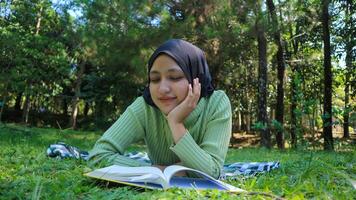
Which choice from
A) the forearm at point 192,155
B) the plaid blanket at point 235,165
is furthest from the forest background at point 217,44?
the forearm at point 192,155

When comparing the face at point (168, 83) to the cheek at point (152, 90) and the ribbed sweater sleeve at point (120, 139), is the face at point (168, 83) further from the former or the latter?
the ribbed sweater sleeve at point (120, 139)

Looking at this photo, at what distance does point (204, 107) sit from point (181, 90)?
0.93ft

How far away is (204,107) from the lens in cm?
237

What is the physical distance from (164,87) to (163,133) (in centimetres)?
38

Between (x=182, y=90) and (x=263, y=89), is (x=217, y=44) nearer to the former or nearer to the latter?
(x=263, y=89)

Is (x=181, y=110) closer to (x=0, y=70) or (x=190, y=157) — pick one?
(x=190, y=157)

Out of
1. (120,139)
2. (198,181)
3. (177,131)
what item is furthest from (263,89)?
(198,181)

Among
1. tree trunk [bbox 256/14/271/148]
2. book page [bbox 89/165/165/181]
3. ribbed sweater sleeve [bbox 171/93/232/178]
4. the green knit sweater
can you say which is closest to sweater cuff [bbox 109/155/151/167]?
the green knit sweater

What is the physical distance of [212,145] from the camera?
2.11m

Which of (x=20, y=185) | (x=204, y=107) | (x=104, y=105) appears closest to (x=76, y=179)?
(x=20, y=185)

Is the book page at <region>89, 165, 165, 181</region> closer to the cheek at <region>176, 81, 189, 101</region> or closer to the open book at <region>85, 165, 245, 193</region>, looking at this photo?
the open book at <region>85, 165, 245, 193</region>

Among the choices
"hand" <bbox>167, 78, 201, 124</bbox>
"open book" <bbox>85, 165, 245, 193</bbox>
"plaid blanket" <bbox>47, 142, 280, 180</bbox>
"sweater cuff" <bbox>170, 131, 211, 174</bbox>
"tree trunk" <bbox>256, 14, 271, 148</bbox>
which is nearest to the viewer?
"open book" <bbox>85, 165, 245, 193</bbox>

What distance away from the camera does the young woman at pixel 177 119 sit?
2.02 metres

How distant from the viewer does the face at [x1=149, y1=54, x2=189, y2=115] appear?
6.95 feet
